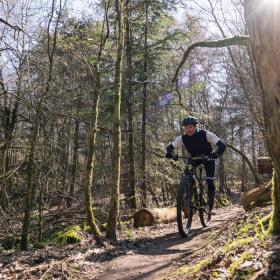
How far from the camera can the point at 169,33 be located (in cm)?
1497

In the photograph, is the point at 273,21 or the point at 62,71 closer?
the point at 273,21

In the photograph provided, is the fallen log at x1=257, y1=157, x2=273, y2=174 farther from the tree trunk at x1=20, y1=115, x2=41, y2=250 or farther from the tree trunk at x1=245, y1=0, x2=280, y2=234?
the tree trunk at x1=20, y1=115, x2=41, y2=250

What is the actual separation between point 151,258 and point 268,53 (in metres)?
3.47

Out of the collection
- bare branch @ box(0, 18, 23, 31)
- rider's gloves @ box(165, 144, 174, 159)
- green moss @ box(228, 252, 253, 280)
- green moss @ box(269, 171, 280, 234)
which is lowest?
green moss @ box(228, 252, 253, 280)

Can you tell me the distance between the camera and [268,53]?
3359mm

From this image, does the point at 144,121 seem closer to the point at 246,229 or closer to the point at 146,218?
the point at 146,218

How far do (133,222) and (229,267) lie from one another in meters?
6.93

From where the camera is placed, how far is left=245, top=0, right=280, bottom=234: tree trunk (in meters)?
3.32

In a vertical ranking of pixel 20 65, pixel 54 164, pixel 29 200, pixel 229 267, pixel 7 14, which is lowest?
pixel 229 267

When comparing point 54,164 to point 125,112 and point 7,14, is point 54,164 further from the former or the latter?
point 125,112

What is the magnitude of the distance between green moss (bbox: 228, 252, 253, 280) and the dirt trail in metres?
1.53

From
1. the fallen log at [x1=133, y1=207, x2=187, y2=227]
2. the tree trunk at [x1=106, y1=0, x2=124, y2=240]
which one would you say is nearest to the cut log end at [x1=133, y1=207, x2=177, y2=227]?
the fallen log at [x1=133, y1=207, x2=187, y2=227]

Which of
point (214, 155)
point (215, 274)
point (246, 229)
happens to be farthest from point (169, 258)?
point (214, 155)

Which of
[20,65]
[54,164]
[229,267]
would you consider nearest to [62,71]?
[20,65]
